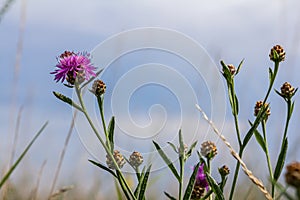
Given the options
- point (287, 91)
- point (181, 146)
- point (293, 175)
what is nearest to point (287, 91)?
point (287, 91)

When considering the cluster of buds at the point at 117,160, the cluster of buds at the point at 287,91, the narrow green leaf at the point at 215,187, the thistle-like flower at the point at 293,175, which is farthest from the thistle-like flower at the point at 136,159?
the thistle-like flower at the point at 293,175

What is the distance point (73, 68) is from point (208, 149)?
0.29 metres

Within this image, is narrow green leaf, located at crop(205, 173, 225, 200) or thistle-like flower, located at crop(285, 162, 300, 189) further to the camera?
narrow green leaf, located at crop(205, 173, 225, 200)

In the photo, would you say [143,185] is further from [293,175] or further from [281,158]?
[293,175]

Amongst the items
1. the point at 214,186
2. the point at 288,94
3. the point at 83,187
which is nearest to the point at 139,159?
the point at 214,186

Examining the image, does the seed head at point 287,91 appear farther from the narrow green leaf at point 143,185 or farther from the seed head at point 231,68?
the narrow green leaf at point 143,185

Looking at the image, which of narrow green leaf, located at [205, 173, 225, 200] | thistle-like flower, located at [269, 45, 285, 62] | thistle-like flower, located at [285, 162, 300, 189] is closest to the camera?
thistle-like flower, located at [285, 162, 300, 189]

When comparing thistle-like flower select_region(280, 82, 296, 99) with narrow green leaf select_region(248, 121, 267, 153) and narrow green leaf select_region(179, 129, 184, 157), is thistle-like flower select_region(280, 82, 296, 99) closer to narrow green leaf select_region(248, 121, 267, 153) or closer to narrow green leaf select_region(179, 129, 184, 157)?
narrow green leaf select_region(248, 121, 267, 153)

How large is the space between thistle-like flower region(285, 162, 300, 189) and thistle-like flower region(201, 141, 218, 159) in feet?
1.69

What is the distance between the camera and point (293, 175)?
1.39ft

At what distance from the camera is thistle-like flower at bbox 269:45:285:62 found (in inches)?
37.2

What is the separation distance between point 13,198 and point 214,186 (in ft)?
3.33

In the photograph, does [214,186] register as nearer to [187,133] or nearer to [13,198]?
[187,133]

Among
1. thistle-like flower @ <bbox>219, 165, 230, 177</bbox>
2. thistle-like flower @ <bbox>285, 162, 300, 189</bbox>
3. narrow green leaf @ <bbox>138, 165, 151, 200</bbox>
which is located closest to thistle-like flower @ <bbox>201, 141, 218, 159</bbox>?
thistle-like flower @ <bbox>219, 165, 230, 177</bbox>
